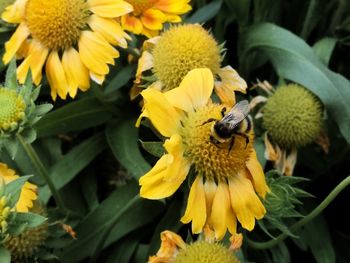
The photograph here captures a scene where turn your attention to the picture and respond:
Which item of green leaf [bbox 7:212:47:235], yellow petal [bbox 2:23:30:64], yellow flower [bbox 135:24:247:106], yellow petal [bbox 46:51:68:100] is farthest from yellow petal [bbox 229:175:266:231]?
yellow petal [bbox 2:23:30:64]

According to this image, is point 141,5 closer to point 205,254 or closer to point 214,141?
point 214,141

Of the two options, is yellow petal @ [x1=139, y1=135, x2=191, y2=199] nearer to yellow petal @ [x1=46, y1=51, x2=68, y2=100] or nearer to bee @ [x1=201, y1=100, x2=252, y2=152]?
bee @ [x1=201, y1=100, x2=252, y2=152]

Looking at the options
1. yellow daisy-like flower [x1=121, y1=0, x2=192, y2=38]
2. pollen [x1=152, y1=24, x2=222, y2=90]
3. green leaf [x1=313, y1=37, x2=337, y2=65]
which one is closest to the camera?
pollen [x1=152, y1=24, x2=222, y2=90]

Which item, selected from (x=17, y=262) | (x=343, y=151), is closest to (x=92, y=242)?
(x=17, y=262)

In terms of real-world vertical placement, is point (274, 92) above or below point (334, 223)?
above

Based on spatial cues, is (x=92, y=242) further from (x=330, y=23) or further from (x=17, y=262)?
(x=330, y=23)

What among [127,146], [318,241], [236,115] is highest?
[236,115]

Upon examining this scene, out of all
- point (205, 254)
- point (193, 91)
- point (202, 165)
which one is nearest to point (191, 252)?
point (205, 254)
